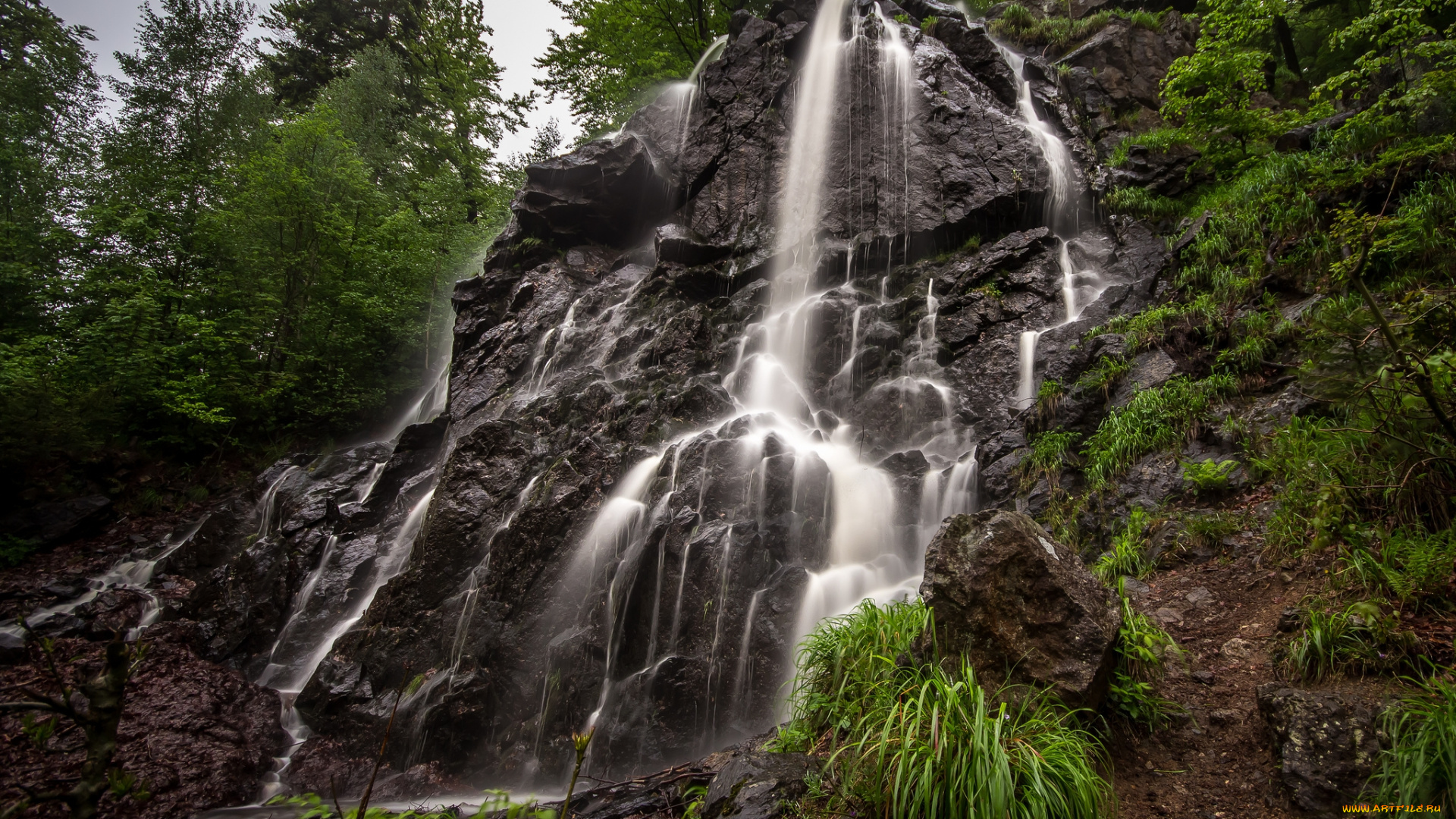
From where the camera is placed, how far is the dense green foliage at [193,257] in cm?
1435

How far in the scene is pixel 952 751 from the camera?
10.2 feet

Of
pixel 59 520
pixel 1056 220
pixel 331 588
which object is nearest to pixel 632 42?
pixel 1056 220

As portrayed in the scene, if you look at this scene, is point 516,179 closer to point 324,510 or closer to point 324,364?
point 324,364

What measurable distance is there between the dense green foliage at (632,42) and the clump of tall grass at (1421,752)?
20.5m

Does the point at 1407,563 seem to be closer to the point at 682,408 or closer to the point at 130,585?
the point at 682,408

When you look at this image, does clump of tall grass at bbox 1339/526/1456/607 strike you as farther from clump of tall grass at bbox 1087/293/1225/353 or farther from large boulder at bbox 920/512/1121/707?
clump of tall grass at bbox 1087/293/1225/353

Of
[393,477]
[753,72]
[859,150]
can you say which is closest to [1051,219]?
[859,150]

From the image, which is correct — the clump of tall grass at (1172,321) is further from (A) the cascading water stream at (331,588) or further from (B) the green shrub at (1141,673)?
(A) the cascading water stream at (331,588)

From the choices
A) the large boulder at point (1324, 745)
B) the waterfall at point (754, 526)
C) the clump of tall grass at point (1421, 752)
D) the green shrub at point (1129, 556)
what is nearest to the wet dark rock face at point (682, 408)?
the waterfall at point (754, 526)

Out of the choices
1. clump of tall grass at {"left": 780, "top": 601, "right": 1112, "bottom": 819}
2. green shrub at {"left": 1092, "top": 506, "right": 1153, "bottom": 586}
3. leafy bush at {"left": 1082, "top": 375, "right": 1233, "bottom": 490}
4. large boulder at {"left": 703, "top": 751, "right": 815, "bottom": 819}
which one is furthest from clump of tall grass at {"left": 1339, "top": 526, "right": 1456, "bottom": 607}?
large boulder at {"left": 703, "top": 751, "right": 815, "bottom": 819}

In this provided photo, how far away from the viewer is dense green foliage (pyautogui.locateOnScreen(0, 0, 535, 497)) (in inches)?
565

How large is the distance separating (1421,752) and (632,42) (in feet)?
73.3

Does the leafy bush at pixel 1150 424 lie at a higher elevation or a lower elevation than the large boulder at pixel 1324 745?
higher

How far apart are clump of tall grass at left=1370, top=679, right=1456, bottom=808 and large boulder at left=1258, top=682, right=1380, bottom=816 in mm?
62
